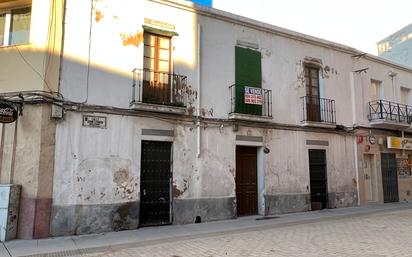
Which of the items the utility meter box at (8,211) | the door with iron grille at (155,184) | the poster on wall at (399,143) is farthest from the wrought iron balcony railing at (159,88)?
the poster on wall at (399,143)

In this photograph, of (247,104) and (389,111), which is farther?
(389,111)

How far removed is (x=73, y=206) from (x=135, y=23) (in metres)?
5.47

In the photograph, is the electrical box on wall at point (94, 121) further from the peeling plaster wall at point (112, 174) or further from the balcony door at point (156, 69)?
the balcony door at point (156, 69)

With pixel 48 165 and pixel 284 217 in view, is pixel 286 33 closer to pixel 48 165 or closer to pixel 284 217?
pixel 284 217

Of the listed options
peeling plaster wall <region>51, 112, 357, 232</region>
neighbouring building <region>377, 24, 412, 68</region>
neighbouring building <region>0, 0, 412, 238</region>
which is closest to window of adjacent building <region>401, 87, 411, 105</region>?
neighbouring building <region>0, 0, 412, 238</region>

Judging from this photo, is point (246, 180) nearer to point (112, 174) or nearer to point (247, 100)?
point (247, 100)

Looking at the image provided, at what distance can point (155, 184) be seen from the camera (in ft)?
34.7

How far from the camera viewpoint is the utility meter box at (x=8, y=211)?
8.32 metres

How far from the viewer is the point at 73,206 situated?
917 cm

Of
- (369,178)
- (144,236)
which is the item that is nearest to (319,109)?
(369,178)

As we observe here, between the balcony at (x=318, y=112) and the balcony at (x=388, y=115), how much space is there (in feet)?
7.86

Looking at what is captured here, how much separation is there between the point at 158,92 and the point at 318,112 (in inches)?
269

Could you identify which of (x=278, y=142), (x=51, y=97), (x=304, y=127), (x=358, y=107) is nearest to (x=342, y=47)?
(x=358, y=107)

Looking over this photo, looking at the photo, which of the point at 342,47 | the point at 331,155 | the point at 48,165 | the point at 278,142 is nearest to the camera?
the point at 48,165
